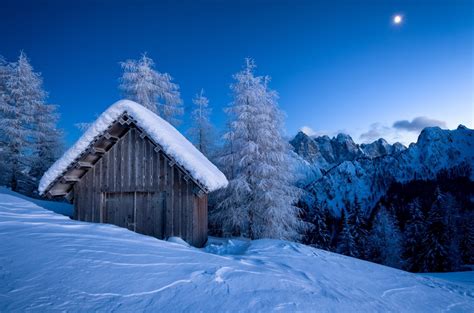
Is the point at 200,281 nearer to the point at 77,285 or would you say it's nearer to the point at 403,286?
the point at 77,285

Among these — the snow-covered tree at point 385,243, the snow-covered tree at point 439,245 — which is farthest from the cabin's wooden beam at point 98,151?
the snow-covered tree at point 385,243

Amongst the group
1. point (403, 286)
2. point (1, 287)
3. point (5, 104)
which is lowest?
point (403, 286)

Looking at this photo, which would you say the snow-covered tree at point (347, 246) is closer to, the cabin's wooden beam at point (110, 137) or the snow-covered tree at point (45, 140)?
the cabin's wooden beam at point (110, 137)

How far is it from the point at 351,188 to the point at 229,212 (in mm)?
81984

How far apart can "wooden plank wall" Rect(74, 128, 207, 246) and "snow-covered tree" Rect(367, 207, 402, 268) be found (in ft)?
96.4

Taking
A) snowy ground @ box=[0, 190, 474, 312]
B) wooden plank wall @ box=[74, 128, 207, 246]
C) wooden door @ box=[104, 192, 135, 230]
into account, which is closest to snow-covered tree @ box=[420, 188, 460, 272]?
snowy ground @ box=[0, 190, 474, 312]

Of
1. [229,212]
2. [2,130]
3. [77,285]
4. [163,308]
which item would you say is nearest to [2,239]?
[77,285]

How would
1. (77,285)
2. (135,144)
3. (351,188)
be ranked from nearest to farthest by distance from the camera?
(77,285) < (135,144) < (351,188)

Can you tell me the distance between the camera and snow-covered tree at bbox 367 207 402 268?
28.7 metres

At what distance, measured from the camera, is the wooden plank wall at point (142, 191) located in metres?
8.10

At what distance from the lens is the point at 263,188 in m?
13.4

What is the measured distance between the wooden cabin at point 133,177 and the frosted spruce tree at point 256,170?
17.3ft

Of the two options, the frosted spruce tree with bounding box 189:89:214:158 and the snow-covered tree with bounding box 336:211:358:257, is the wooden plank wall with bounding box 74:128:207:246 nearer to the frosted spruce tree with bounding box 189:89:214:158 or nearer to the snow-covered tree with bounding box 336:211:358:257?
the frosted spruce tree with bounding box 189:89:214:158

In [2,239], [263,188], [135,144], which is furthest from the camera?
[263,188]
